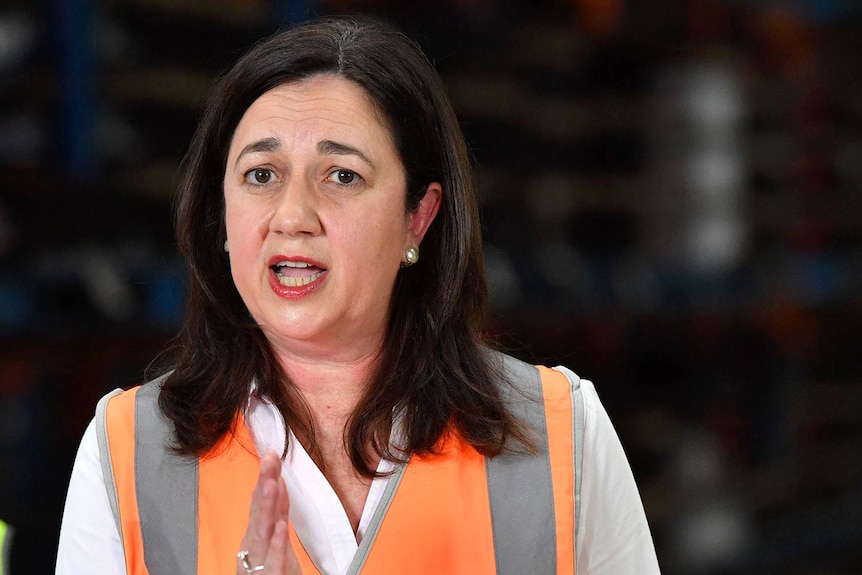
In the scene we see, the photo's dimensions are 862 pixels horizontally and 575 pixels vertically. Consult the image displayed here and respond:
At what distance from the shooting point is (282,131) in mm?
1746

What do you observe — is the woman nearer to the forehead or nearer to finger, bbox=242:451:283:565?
the forehead

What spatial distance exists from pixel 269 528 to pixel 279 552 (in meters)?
0.03

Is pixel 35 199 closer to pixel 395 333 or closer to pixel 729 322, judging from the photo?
pixel 395 333

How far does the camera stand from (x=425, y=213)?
6.22 ft

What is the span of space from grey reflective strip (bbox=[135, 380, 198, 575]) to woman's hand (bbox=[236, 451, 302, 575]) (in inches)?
8.7

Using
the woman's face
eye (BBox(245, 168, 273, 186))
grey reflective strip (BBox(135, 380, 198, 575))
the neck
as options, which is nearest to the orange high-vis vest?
grey reflective strip (BBox(135, 380, 198, 575))

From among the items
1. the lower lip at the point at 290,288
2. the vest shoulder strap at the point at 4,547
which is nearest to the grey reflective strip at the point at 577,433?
the lower lip at the point at 290,288

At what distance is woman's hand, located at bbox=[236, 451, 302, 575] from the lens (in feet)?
4.83

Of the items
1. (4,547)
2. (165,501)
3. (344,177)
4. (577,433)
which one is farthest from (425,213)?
(4,547)

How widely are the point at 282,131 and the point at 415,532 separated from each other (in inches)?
23.7

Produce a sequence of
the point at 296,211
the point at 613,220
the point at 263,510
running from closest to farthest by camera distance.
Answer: the point at 263,510 → the point at 296,211 → the point at 613,220

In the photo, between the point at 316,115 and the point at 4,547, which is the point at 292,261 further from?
the point at 4,547

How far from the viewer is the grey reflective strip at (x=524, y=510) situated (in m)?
1.75

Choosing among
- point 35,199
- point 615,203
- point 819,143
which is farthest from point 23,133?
point 819,143
